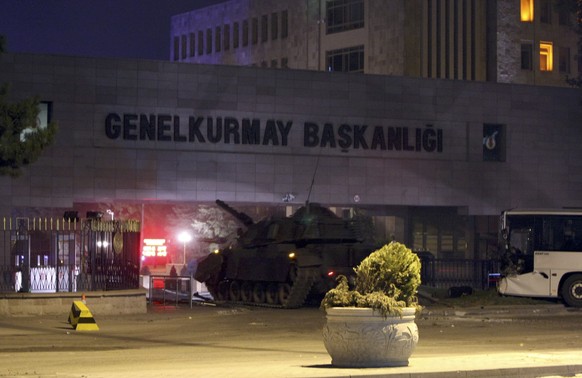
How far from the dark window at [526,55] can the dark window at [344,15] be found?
37.0 feet

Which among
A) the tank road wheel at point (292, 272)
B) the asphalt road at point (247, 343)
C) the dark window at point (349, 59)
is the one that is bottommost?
the asphalt road at point (247, 343)

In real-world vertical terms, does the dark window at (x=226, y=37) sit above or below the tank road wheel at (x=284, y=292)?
above

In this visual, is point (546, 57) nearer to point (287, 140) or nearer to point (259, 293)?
point (287, 140)

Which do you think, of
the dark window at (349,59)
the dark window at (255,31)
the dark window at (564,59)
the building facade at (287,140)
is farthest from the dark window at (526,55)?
the building facade at (287,140)

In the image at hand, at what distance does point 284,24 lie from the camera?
294 feet

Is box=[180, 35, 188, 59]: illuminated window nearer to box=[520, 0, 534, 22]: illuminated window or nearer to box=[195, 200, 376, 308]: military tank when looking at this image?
box=[520, 0, 534, 22]: illuminated window

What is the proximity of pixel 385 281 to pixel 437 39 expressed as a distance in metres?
65.9

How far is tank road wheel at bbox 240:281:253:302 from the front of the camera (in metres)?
36.5

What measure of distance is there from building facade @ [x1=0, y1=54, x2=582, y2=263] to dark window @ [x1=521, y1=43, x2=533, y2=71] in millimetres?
24553

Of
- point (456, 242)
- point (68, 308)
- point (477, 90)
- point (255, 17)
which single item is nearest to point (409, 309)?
point (68, 308)

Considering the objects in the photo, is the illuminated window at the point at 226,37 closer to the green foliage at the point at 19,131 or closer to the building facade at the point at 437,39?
the building facade at the point at 437,39

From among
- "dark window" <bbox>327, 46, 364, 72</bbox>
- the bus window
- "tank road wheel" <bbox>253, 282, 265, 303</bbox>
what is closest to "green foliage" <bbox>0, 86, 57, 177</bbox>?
"tank road wheel" <bbox>253, 282, 265, 303</bbox>

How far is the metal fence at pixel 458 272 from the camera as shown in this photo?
41.1 metres

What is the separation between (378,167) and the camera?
53719mm
